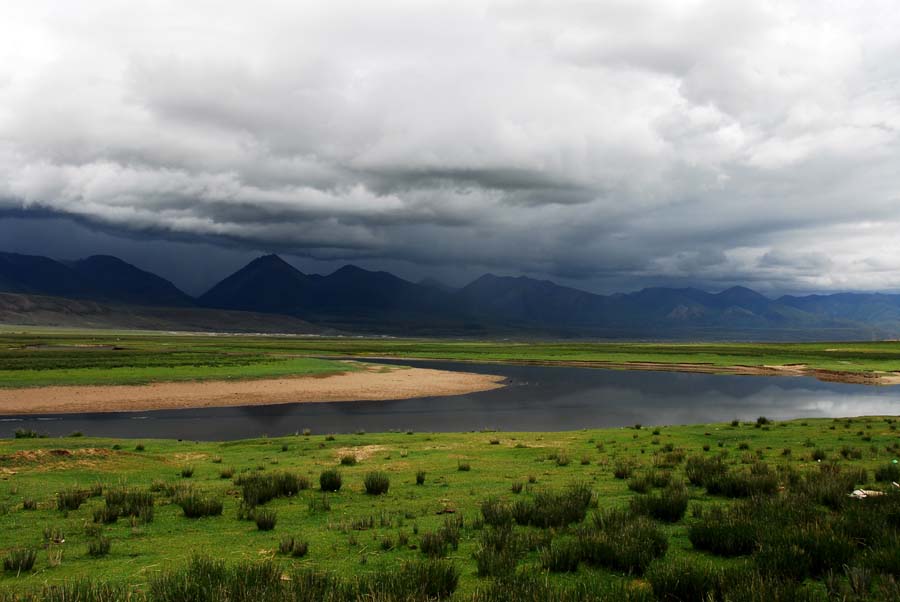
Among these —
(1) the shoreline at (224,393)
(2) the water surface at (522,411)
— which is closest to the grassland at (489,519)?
(2) the water surface at (522,411)

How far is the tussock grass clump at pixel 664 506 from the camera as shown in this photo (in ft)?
39.9

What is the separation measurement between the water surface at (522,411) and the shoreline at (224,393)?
294cm

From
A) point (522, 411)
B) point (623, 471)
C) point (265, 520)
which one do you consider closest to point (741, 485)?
point (623, 471)

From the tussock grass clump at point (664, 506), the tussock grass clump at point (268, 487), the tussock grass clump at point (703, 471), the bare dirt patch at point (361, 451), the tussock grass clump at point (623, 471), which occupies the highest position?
the tussock grass clump at point (664, 506)

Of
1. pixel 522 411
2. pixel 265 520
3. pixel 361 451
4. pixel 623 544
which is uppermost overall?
pixel 623 544

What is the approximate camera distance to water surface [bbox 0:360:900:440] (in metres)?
41.5

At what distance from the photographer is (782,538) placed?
9.35 m

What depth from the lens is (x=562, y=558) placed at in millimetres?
9234

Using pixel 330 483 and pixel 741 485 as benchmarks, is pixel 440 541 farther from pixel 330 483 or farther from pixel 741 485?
pixel 741 485

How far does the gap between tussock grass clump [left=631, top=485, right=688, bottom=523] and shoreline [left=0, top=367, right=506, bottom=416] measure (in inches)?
1899

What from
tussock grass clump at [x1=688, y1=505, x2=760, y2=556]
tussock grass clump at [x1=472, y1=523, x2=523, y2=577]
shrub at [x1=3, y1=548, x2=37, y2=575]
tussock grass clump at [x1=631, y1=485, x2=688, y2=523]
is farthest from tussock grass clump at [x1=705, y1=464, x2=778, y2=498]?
shrub at [x1=3, y1=548, x2=37, y2=575]

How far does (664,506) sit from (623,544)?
3218 millimetres

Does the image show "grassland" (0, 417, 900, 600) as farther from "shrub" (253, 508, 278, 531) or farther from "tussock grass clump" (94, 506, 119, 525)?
"shrub" (253, 508, 278, 531)

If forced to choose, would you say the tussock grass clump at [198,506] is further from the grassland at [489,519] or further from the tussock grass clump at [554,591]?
the tussock grass clump at [554,591]
